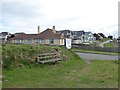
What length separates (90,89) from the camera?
10.6m

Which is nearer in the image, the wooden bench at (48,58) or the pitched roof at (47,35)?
the wooden bench at (48,58)

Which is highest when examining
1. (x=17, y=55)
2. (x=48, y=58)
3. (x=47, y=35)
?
(x=47, y=35)

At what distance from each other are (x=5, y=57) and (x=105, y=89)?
907cm

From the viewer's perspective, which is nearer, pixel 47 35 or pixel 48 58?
pixel 48 58

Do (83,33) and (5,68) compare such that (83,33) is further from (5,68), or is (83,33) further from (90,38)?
(5,68)

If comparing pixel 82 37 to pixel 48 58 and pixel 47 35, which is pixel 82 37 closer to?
pixel 47 35

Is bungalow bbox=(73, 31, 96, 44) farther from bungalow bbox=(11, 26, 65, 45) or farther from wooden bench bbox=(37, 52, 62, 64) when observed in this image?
wooden bench bbox=(37, 52, 62, 64)

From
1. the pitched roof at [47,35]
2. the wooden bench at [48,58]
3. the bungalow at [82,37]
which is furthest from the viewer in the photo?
the bungalow at [82,37]

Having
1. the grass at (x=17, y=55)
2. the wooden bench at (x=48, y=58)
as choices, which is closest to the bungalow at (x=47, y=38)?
the wooden bench at (x=48, y=58)

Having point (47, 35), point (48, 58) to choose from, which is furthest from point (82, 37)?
point (48, 58)

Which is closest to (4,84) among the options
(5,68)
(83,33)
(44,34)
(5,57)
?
(5,68)

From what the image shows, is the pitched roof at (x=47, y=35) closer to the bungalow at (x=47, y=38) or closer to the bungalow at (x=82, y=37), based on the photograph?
the bungalow at (x=47, y=38)

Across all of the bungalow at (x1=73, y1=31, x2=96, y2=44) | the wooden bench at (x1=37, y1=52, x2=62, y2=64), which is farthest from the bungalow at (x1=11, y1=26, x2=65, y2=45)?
the wooden bench at (x1=37, y1=52, x2=62, y2=64)

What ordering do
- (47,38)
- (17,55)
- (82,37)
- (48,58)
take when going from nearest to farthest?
1. (17,55)
2. (48,58)
3. (47,38)
4. (82,37)
